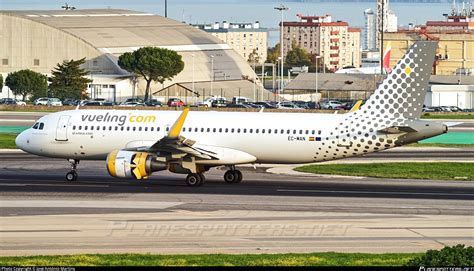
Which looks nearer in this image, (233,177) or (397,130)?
(397,130)

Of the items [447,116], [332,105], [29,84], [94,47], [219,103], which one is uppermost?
[94,47]

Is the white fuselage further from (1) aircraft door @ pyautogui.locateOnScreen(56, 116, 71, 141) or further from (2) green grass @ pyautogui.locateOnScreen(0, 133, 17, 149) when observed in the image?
(2) green grass @ pyautogui.locateOnScreen(0, 133, 17, 149)

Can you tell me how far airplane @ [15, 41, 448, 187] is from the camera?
51.2 m

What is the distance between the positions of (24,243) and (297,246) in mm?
8332

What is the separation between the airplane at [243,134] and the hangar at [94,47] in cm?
9923

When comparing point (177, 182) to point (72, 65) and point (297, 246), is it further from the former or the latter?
point (72, 65)

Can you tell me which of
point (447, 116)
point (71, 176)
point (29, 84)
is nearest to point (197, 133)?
point (71, 176)

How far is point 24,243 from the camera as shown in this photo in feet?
116

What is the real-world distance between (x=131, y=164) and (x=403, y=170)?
632 inches

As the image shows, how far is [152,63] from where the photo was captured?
158 meters

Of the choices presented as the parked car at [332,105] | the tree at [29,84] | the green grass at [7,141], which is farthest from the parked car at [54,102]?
the green grass at [7,141]

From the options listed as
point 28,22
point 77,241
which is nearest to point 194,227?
point 77,241

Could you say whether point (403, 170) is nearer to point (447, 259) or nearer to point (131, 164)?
point (131, 164)

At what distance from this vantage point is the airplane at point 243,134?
51156mm
